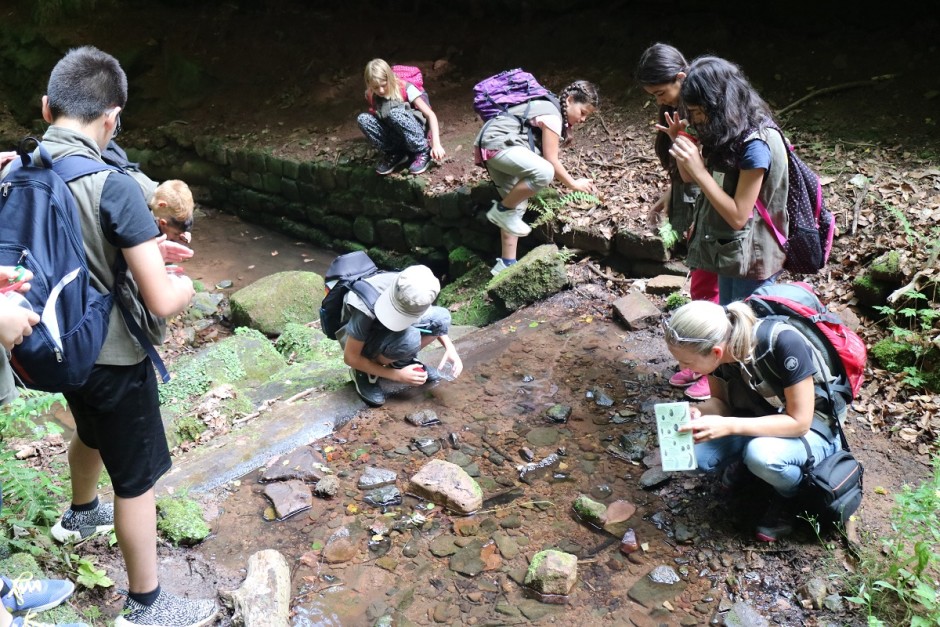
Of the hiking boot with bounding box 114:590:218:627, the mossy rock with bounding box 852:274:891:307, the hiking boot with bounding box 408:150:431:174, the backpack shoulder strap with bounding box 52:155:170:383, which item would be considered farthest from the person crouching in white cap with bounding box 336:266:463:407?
the hiking boot with bounding box 408:150:431:174

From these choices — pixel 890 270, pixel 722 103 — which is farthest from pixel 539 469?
pixel 890 270

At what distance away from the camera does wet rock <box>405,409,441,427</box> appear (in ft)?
13.3

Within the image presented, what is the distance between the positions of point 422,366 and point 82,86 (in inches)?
93.4

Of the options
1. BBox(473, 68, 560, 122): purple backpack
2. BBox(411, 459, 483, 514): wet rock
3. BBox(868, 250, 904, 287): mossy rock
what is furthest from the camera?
BBox(473, 68, 560, 122): purple backpack

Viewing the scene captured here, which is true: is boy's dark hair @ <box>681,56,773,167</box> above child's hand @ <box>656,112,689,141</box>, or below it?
above

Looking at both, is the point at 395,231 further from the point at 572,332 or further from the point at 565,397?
the point at 565,397

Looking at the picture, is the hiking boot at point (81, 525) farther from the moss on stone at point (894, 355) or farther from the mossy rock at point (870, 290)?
the mossy rock at point (870, 290)

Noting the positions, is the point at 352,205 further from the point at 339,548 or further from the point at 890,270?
the point at 339,548

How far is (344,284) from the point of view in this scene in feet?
13.1

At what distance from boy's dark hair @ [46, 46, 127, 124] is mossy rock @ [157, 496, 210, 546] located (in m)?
1.71

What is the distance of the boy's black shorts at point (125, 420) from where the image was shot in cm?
240

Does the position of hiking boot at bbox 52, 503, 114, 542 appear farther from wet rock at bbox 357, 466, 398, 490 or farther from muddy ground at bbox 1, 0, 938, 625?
wet rock at bbox 357, 466, 398, 490

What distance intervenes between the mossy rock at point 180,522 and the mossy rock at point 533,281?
9.18ft

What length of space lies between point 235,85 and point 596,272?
7.91 meters
